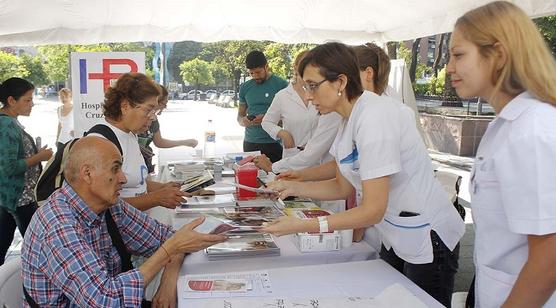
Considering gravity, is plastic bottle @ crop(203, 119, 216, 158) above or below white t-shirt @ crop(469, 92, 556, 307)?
below

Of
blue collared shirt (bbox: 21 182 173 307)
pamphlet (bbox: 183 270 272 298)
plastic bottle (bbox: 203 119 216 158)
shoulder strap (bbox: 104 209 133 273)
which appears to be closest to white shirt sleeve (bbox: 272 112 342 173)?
pamphlet (bbox: 183 270 272 298)

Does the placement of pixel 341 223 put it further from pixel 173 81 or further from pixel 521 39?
pixel 173 81

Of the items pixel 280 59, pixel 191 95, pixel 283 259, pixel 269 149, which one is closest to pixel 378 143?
pixel 283 259

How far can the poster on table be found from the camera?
4754mm

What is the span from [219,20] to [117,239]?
394cm

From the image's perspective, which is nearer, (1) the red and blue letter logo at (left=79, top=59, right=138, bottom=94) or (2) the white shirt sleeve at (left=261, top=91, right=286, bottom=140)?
(2) the white shirt sleeve at (left=261, top=91, right=286, bottom=140)

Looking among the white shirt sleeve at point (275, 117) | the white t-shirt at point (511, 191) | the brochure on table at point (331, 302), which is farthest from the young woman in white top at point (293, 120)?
the white t-shirt at point (511, 191)

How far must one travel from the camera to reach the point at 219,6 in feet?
15.7

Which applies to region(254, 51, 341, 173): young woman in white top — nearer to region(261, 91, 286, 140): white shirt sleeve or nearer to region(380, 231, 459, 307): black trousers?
region(261, 91, 286, 140): white shirt sleeve

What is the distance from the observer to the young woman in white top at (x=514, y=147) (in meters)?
1.01

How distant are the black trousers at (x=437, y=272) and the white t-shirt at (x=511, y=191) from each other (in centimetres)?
55

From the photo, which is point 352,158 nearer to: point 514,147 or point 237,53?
point 514,147

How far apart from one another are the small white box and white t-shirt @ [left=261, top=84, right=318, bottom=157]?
2170mm

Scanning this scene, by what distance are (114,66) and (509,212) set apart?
4.55 meters
